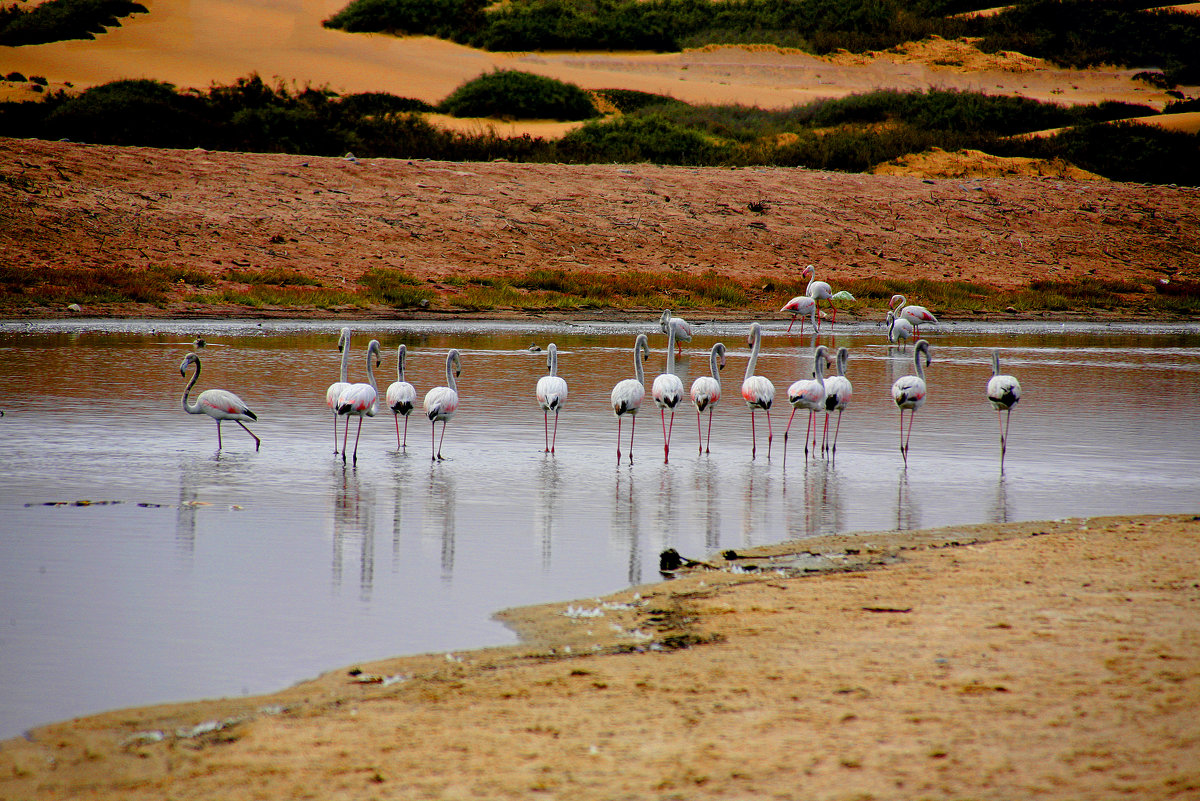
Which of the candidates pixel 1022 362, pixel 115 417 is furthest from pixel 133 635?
pixel 1022 362

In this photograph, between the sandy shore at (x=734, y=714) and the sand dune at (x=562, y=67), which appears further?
the sand dune at (x=562, y=67)

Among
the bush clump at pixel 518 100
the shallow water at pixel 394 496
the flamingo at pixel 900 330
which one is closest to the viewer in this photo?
the shallow water at pixel 394 496

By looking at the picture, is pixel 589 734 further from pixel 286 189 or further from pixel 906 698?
pixel 286 189

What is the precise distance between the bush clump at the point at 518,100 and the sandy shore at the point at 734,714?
5626 cm

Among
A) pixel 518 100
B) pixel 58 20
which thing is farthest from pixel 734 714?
pixel 58 20

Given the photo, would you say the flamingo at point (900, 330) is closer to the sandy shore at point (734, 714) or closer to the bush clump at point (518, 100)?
the sandy shore at point (734, 714)

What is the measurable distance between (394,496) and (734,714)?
5.29 metres

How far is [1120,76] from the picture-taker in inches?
2842

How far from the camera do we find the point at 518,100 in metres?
59.7

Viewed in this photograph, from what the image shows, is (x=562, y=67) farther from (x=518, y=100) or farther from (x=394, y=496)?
(x=394, y=496)

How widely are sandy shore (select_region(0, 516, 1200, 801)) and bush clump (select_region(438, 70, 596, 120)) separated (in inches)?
2215

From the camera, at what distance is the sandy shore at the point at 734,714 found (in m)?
3.83

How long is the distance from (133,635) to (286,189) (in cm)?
3178

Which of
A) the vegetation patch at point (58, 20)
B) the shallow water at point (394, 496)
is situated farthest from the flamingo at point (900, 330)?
the vegetation patch at point (58, 20)
